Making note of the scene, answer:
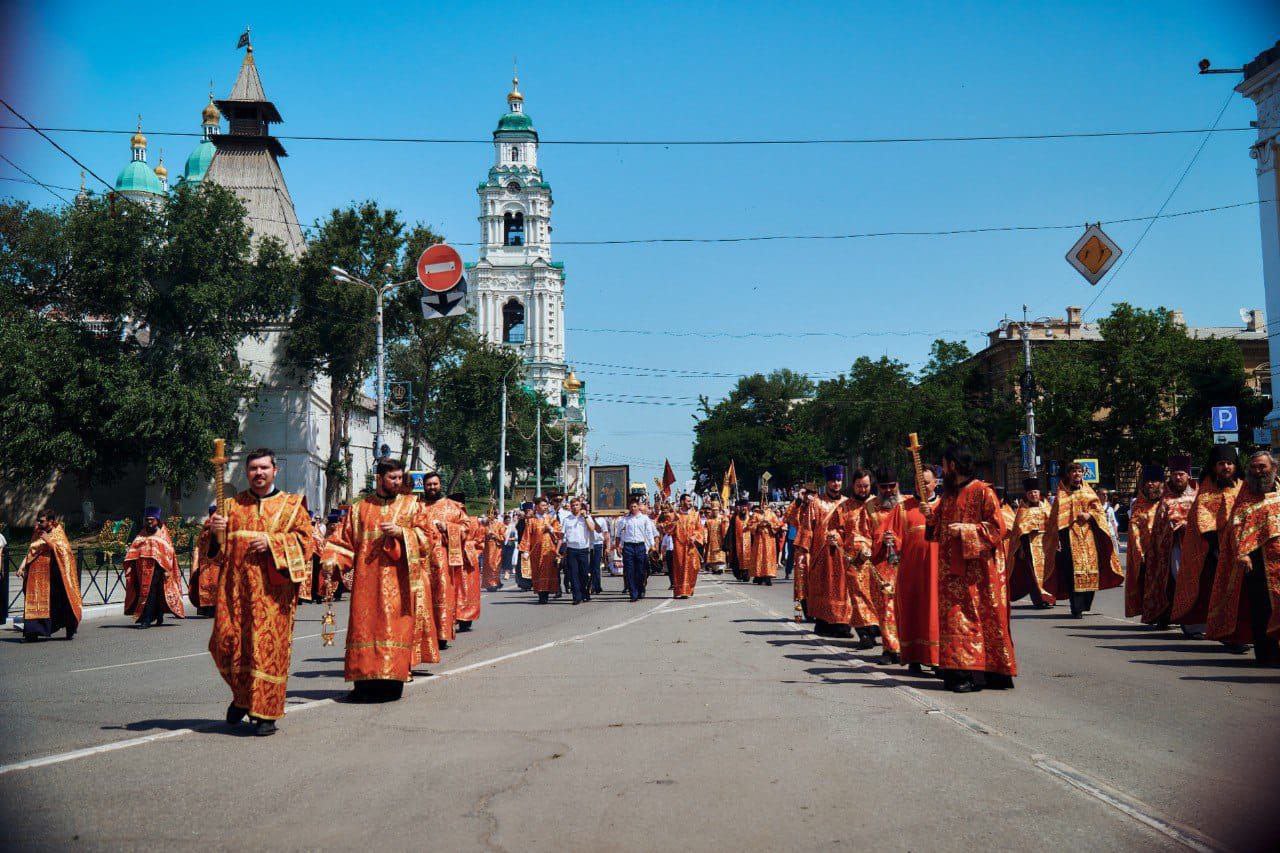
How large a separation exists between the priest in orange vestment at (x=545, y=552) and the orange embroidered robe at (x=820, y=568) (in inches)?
381

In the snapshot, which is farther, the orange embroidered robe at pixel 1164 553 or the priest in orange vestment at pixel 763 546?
the priest in orange vestment at pixel 763 546

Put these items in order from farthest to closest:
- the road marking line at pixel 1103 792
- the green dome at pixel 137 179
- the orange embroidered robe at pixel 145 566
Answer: the green dome at pixel 137 179 < the orange embroidered robe at pixel 145 566 < the road marking line at pixel 1103 792

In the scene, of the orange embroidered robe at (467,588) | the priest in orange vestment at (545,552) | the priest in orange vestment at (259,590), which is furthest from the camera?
the priest in orange vestment at (545,552)

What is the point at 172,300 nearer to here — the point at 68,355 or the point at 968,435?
the point at 68,355

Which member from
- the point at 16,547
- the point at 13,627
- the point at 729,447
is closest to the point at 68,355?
the point at 16,547

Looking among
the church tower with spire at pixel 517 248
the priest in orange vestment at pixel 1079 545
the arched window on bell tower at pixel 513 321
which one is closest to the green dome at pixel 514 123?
the church tower with spire at pixel 517 248

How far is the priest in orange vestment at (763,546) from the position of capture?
90.8 feet

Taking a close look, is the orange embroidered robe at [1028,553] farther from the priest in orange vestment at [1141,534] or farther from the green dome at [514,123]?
the green dome at [514,123]

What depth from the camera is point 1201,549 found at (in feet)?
39.1

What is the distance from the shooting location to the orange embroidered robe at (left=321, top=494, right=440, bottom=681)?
823 centimetres

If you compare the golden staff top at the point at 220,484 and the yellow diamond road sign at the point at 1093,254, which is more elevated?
the yellow diamond road sign at the point at 1093,254

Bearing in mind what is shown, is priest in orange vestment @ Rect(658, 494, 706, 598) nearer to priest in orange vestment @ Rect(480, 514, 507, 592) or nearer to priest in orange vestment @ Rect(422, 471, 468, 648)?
priest in orange vestment @ Rect(480, 514, 507, 592)

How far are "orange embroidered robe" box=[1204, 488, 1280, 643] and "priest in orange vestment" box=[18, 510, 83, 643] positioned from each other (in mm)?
13831

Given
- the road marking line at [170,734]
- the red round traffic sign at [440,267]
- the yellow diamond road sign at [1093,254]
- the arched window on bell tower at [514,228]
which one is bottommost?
the road marking line at [170,734]
